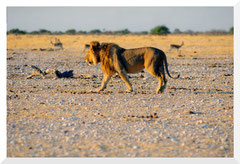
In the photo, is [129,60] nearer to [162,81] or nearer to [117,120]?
[162,81]

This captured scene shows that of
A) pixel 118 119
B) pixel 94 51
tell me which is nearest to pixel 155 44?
pixel 94 51

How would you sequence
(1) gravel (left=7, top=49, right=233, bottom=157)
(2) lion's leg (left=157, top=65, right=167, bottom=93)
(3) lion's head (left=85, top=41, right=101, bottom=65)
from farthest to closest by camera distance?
(3) lion's head (left=85, top=41, right=101, bottom=65) < (2) lion's leg (left=157, top=65, right=167, bottom=93) < (1) gravel (left=7, top=49, right=233, bottom=157)

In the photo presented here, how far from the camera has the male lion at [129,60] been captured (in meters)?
11.8

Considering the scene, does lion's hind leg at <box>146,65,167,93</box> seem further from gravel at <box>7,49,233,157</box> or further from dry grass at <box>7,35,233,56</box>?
dry grass at <box>7,35,233,56</box>

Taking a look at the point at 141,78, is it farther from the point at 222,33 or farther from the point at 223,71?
the point at 222,33

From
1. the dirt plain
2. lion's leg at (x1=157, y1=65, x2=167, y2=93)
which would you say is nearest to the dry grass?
lion's leg at (x1=157, y1=65, x2=167, y2=93)

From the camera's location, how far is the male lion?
38.7 ft

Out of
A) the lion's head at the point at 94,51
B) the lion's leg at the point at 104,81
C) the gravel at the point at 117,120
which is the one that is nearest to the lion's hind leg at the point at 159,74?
the gravel at the point at 117,120

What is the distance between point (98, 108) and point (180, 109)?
7.44 feet

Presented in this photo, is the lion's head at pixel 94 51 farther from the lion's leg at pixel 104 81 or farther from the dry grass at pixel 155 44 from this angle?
the dry grass at pixel 155 44

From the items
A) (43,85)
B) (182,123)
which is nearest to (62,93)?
(43,85)

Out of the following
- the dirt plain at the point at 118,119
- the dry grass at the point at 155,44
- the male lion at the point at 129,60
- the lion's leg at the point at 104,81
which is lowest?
the dirt plain at the point at 118,119

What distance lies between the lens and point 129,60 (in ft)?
39.2

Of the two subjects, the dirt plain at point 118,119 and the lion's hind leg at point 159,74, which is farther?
the lion's hind leg at point 159,74
